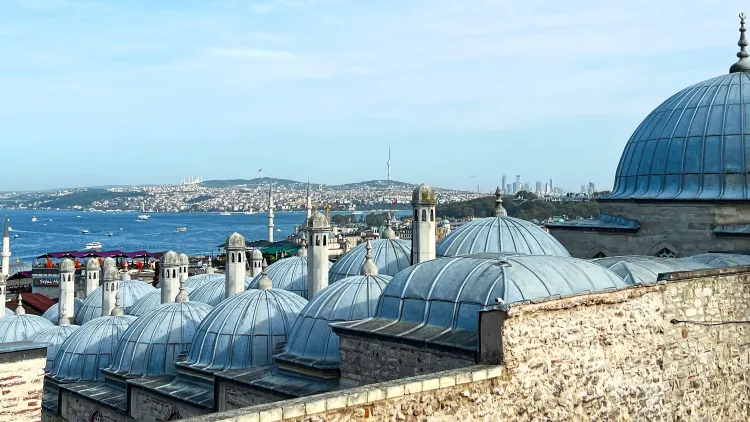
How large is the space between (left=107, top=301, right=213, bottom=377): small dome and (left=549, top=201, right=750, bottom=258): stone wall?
8.81 meters

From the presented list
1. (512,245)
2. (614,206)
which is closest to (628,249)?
(614,206)

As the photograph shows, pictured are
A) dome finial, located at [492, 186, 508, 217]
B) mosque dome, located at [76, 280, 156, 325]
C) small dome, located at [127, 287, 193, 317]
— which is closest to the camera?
dome finial, located at [492, 186, 508, 217]

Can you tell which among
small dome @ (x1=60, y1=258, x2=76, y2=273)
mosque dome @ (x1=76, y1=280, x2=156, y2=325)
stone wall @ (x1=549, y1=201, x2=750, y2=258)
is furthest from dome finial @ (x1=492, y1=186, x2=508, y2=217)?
small dome @ (x1=60, y1=258, x2=76, y2=273)

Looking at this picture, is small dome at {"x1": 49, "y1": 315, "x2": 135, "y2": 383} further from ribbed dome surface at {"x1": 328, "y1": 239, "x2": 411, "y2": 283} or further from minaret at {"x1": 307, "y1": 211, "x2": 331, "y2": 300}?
ribbed dome surface at {"x1": 328, "y1": 239, "x2": 411, "y2": 283}

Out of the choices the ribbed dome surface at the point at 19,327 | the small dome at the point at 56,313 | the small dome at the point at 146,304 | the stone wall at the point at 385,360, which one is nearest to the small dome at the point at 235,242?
the small dome at the point at 146,304

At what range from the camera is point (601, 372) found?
28.0 ft

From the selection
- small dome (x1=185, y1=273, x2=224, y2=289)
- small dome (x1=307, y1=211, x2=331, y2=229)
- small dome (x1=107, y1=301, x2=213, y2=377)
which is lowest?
small dome (x1=107, y1=301, x2=213, y2=377)

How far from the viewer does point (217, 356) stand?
13336 millimetres

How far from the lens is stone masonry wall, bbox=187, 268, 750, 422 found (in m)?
6.89

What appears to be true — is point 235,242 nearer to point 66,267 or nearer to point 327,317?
A: point 327,317

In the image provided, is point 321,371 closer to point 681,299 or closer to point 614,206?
point 681,299

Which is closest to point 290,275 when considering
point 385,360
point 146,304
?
point 146,304

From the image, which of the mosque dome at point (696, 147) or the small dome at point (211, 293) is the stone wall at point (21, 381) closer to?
the small dome at point (211, 293)

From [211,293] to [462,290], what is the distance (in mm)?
12287
